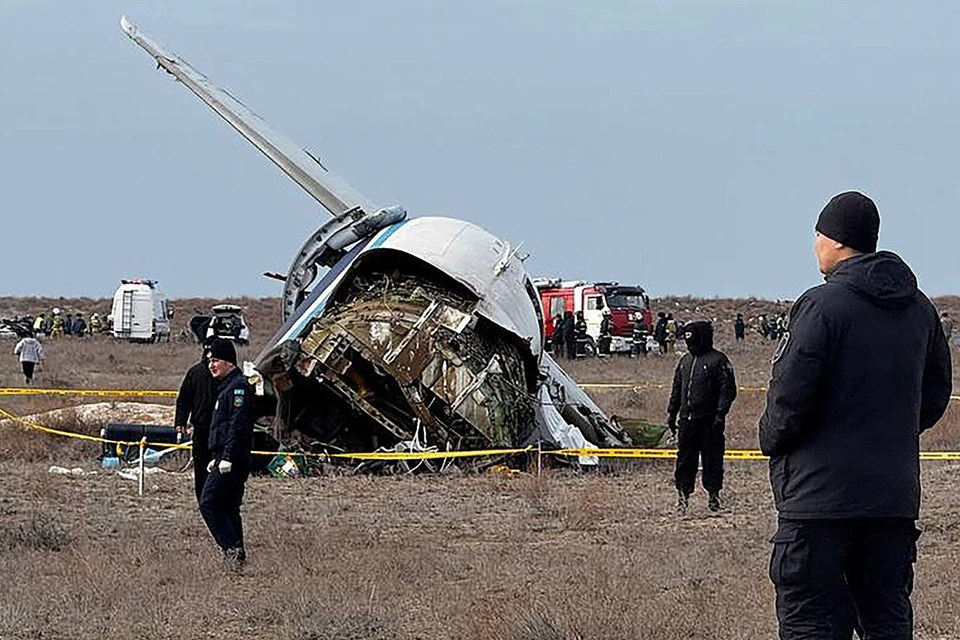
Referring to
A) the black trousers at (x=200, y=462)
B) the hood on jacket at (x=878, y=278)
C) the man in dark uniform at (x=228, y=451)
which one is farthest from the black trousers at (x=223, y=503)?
the hood on jacket at (x=878, y=278)

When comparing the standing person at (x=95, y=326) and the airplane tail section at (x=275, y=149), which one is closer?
the airplane tail section at (x=275, y=149)

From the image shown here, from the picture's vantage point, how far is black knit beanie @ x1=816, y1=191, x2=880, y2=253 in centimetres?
535

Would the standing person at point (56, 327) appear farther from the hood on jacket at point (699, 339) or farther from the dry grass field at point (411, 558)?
the hood on jacket at point (699, 339)

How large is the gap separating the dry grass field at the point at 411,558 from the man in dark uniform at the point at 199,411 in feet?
1.89

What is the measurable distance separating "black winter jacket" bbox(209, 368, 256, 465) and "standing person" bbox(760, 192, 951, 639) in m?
5.38

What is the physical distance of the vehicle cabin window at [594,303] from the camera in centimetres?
4947

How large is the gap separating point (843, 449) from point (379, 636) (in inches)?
137

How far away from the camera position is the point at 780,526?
5363 mm

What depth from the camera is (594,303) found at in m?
49.7

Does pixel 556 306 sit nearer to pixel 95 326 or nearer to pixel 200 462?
pixel 95 326

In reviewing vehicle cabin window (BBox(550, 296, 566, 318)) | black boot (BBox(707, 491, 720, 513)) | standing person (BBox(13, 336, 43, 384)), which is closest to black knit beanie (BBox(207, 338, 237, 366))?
black boot (BBox(707, 491, 720, 513))

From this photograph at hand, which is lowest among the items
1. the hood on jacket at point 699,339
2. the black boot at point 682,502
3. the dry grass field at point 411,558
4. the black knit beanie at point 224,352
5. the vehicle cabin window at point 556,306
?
the dry grass field at point 411,558

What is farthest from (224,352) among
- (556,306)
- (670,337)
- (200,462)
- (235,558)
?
(670,337)

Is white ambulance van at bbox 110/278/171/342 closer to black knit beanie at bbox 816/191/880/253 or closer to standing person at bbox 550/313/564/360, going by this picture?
standing person at bbox 550/313/564/360
